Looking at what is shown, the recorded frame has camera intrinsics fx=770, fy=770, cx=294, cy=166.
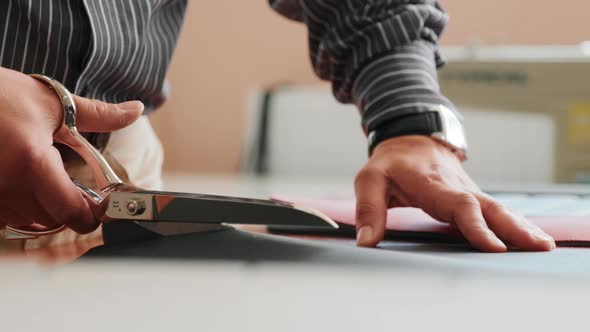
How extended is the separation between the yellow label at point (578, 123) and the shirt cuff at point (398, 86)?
1.20 metres

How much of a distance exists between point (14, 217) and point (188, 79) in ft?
8.62

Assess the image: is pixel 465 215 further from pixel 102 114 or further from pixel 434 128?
pixel 102 114

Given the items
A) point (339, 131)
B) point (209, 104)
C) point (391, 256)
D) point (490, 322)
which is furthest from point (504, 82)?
point (490, 322)

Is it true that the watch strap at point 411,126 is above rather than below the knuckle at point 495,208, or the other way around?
above

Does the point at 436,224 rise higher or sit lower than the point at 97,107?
lower

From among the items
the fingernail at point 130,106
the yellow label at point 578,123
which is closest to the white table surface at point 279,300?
the fingernail at point 130,106

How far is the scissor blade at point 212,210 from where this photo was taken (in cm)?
49

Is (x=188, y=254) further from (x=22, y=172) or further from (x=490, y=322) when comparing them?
(x=490, y=322)

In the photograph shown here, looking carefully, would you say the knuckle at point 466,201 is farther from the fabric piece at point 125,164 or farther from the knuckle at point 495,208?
the fabric piece at point 125,164

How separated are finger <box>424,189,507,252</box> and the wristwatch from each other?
0.11m

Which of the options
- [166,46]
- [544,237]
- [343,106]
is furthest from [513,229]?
[343,106]

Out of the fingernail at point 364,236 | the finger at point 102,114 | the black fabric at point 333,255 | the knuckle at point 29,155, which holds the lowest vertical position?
the fingernail at point 364,236

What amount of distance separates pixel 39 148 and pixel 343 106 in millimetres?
2007

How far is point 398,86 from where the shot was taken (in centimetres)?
81
